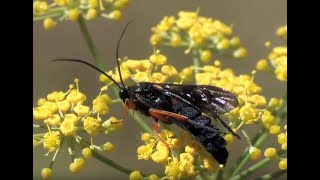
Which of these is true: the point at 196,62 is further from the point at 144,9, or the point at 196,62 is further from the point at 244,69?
the point at 144,9

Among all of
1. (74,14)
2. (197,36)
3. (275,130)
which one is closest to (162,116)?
(275,130)

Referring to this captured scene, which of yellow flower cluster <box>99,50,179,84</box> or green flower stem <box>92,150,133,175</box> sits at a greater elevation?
yellow flower cluster <box>99,50,179,84</box>

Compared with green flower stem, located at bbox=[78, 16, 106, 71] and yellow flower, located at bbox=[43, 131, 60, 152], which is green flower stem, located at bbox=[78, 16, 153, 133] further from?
yellow flower, located at bbox=[43, 131, 60, 152]

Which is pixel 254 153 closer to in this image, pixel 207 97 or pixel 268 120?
pixel 268 120

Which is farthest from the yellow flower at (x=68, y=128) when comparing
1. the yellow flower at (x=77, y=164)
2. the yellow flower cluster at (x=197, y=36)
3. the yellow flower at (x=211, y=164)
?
the yellow flower cluster at (x=197, y=36)

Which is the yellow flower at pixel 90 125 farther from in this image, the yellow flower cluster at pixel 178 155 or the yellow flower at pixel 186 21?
the yellow flower at pixel 186 21

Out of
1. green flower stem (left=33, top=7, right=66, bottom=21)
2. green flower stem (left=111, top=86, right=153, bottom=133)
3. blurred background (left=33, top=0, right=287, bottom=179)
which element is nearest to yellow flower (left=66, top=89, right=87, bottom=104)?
green flower stem (left=111, top=86, right=153, bottom=133)
